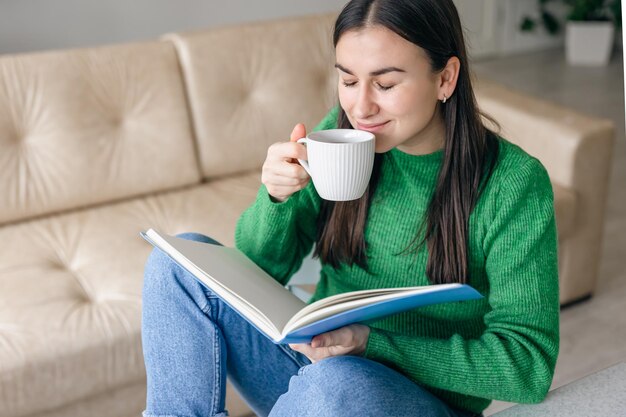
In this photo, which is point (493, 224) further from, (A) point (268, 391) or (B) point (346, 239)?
(A) point (268, 391)

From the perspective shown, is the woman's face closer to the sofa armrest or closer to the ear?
the ear

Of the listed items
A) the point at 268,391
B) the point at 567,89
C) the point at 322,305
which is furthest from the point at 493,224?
the point at 567,89

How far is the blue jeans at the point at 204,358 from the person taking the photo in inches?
47.0

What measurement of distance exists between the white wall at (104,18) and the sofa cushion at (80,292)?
1.71 metres

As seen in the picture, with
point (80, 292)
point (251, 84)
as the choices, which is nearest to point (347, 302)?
point (80, 292)

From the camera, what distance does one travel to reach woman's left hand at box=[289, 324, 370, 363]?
3.54 ft

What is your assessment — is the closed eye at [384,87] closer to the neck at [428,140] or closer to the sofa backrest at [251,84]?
the neck at [428,140]

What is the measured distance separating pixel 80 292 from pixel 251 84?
790 millimetres

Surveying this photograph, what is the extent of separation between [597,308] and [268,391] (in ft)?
4.50

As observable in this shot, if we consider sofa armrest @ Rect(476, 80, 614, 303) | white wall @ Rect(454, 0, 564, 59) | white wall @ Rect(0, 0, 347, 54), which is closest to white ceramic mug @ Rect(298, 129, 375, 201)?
sofa armrest @ Rect(476, 80, 614, 303)

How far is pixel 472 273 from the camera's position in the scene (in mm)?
1228

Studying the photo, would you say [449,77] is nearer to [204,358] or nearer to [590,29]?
[204,358]

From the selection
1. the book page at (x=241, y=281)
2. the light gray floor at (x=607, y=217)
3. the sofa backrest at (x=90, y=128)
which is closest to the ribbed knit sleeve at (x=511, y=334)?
the book page at (x=241, y=281)

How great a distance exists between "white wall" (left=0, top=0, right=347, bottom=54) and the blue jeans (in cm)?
249
